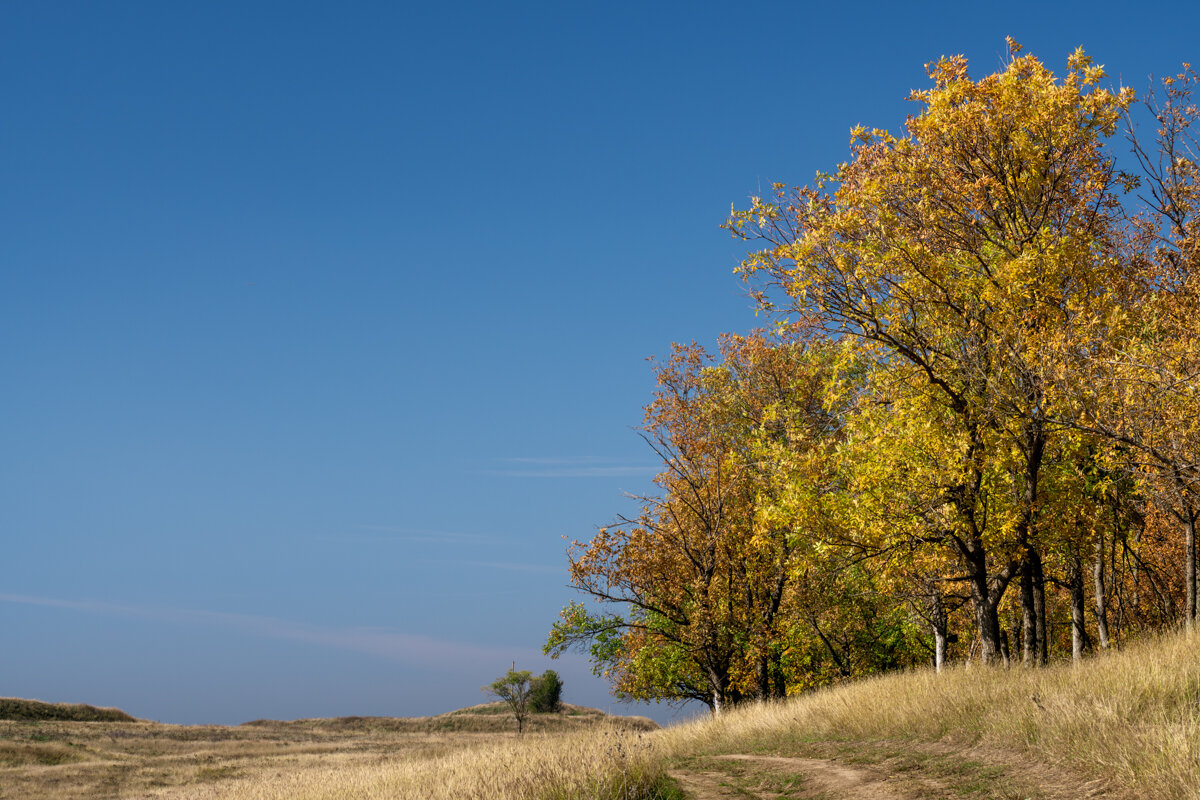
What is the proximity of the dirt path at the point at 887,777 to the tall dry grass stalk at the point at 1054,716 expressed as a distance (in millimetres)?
355

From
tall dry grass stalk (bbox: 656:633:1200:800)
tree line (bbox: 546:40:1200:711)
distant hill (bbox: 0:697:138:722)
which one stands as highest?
tree line (bbox: 546:40:1200:711)

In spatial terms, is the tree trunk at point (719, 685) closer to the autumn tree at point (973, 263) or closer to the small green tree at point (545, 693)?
the autumn tree at point (973, 263)

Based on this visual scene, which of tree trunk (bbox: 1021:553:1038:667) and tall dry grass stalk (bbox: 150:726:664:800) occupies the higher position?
tree trunk (bbox: 1021:553:1038:667)

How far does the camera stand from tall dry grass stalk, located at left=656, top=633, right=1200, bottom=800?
368 inches

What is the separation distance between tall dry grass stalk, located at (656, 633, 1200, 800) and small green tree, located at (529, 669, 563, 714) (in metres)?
53.9

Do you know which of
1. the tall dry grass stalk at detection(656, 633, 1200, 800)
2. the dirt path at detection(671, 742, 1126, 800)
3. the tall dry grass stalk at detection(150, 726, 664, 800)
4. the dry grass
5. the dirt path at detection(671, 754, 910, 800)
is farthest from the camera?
the dry grass

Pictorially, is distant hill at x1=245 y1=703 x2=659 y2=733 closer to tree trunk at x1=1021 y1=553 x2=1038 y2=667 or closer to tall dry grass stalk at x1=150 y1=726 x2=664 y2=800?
tree trunk at x1=1021 y1=553 x2=1038 y2=667

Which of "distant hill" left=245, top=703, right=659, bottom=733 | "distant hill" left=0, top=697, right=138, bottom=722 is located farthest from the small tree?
"distant hill" left=0, top=697, right=138, bottom=722

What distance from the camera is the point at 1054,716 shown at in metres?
11.6

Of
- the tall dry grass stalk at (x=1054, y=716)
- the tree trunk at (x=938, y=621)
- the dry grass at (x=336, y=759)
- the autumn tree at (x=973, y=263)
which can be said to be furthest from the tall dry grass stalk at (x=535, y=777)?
the tree trunk at (x=938, y=621)

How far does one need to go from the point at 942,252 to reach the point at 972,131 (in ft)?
8.91

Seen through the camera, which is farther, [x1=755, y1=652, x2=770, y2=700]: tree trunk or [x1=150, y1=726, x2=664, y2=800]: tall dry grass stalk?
[x1=755, y1=652, x2=770, y2=700]: tree trunk

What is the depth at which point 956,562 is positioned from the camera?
22.3 meters

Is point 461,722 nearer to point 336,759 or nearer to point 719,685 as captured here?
point 336,759
